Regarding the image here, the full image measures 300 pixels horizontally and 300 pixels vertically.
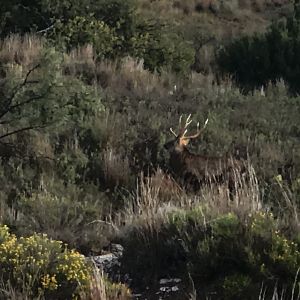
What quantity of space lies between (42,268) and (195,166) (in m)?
5.35

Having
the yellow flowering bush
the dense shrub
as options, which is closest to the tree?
the dense shrub

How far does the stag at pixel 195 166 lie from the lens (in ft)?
34.1

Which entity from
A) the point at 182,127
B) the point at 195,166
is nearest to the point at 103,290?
the point at 195,166

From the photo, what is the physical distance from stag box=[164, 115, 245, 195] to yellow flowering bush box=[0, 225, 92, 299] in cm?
389

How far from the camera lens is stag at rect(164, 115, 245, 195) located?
34.1 feet

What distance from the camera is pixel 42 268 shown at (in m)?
6.05

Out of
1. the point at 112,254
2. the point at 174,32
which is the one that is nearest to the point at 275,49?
the point at 174,32

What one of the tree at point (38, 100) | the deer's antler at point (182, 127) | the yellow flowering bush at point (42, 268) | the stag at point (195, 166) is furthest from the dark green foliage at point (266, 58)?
the yellow flowering bush at point (42, 268)

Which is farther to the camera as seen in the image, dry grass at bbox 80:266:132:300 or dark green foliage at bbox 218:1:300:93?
dark green foliage at bbox 218:1:300:93

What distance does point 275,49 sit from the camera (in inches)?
806

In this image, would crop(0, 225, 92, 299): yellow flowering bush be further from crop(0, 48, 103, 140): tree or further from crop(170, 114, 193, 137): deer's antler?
crop(170, 114, 193, 137): deer's antler

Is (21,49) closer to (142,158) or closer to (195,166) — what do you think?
(142,158)

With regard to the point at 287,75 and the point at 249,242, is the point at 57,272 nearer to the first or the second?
the point at 249,242

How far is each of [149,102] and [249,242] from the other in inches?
339
